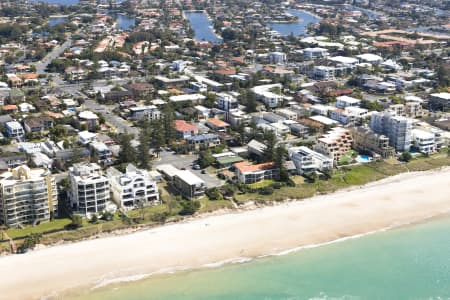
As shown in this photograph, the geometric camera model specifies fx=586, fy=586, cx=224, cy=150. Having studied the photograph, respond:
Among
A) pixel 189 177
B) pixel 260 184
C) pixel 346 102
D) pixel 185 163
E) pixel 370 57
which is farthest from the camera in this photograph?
pixel 370 57

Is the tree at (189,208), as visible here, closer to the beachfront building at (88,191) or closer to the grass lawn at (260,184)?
the beachfront building at (88,191)

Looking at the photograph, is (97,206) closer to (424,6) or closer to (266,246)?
(266,246)

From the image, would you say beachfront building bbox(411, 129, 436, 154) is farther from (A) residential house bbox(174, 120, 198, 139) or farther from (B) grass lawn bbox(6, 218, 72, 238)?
(B) grass lawn bbox(6, 218, 72, 238)

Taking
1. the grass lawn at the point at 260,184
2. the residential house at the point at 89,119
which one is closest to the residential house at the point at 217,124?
the residential house at the point at 89,119

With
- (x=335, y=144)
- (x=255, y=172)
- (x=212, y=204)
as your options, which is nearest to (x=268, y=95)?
(x=335, y=144)

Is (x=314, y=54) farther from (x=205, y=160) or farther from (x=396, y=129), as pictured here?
(x=205, y=160)

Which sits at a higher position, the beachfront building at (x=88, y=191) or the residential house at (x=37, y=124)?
the beachfront building at (x=88, y=191)
